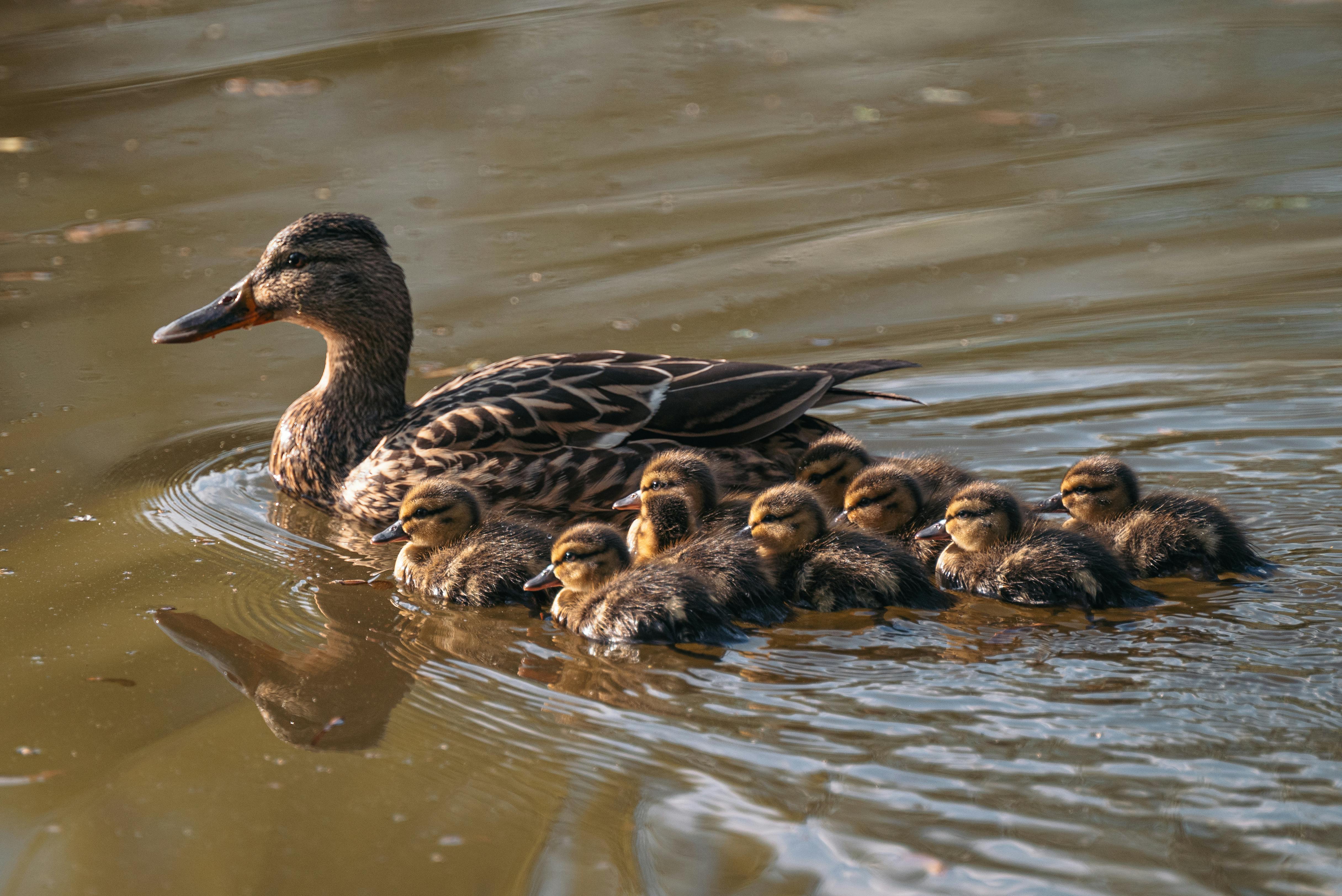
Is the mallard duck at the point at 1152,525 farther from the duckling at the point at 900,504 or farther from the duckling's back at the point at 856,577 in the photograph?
the duckling's back at the point at 856,577

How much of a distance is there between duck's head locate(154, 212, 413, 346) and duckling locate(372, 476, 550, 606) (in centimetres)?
115

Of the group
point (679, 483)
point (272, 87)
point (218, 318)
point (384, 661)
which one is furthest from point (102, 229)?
point (384, 661)

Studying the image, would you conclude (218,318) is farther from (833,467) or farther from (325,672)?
(833,467)

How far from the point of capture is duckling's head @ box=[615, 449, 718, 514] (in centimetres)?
455

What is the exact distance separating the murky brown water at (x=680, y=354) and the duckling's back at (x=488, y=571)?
8 cm

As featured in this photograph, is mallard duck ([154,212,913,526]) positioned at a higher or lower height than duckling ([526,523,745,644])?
higher

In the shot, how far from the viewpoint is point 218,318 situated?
18.6ft

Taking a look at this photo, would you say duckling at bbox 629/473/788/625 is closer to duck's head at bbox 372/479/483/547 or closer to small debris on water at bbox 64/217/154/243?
duck's head at bbox 372/479/483/547

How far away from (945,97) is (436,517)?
6.36m

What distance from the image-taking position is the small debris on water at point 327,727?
3593 mm

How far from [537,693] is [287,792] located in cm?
67

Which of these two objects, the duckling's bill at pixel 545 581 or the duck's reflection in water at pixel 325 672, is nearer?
the duck's reflection in water at pixel 325 672

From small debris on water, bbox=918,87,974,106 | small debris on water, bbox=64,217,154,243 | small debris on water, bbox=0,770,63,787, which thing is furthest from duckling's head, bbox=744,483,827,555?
small debris on water, bbox=918,87,974,106

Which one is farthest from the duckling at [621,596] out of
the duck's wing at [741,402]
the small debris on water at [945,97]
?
the small debris on water at [945,97]
